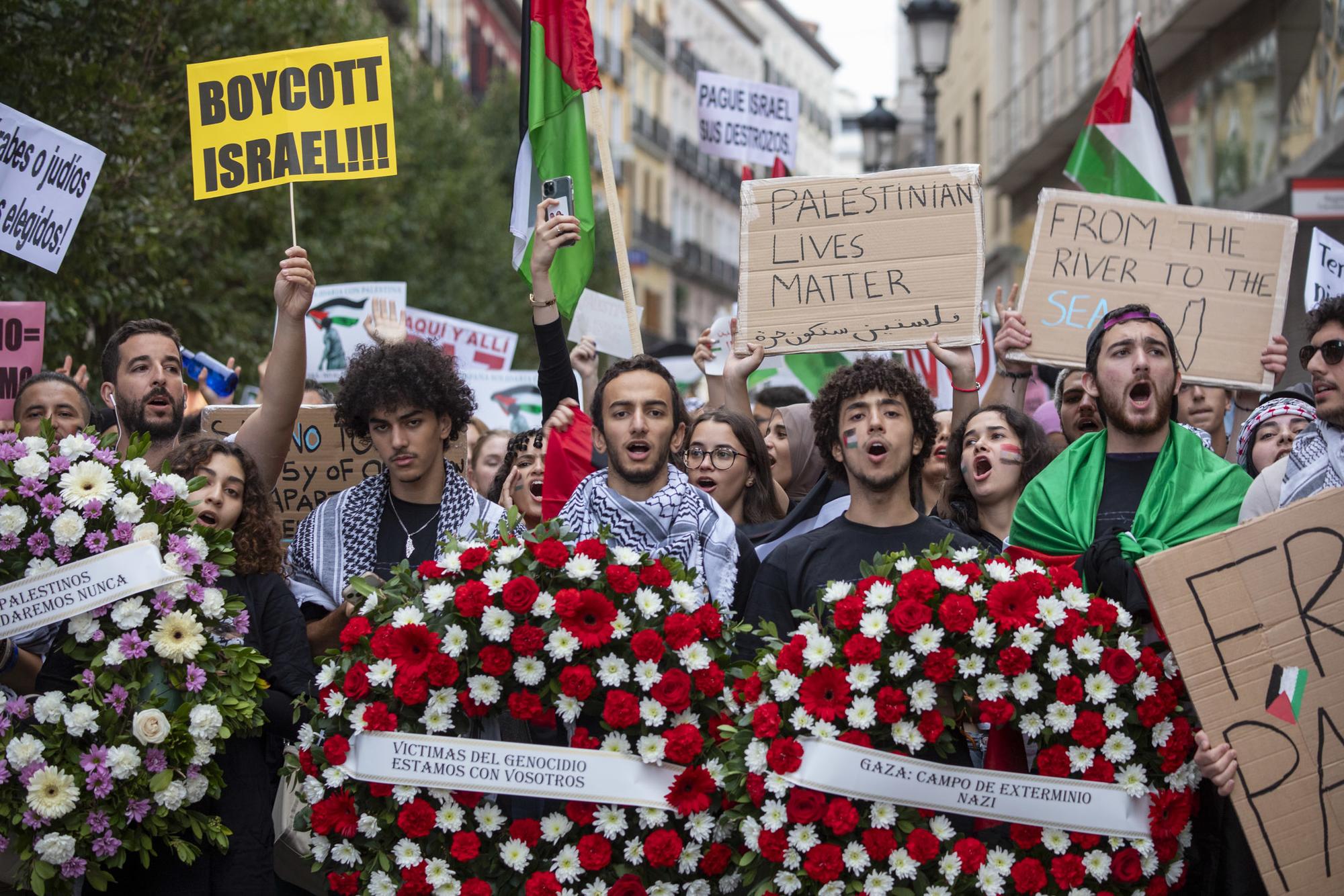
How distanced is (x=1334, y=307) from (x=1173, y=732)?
146 cm

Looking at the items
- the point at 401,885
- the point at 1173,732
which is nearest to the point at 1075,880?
the point at 1173,732

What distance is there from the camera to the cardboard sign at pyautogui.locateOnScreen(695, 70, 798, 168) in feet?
36.1

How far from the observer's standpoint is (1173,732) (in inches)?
171

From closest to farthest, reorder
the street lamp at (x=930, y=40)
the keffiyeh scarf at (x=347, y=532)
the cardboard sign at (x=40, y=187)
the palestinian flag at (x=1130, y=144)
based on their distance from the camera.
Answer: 1. the keffiyeh scarf at (x=347, y=532)
2. the cardboard sign at (x=40, y=187)
3. the palestinian flag at (x=1130, y=144)
4. the street lamp at (x=930, y=40)

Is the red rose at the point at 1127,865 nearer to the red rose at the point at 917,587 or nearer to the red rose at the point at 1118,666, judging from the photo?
the red rose at the point at 1118,666

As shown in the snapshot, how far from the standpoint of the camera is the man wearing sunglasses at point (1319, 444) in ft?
15.7

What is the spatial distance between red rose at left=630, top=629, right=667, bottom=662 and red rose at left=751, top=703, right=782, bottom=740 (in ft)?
1.01

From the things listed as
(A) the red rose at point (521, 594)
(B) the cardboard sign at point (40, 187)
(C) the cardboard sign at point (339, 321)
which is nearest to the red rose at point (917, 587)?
(A) the red rose at point (521, 594)

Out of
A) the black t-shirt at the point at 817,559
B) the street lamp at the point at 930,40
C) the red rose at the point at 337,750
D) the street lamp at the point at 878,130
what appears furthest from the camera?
the street lamp at the point at 878,130

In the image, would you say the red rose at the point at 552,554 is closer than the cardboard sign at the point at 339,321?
Yes

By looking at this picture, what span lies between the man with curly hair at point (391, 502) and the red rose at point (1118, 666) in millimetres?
1837

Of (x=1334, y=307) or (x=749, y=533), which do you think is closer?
(x=1334, y=307)

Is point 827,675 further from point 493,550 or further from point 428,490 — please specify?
point 428,490

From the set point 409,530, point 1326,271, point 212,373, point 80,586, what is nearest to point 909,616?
point 409,530
